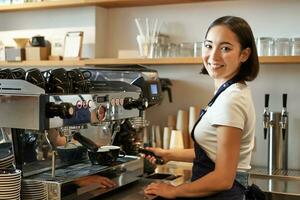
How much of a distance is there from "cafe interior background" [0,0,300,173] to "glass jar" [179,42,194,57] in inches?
4.6

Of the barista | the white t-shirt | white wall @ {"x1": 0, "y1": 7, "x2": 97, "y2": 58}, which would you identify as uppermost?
white wall @ {"x1": 0, "y1": 7, "x2": 97, "y2": 58}

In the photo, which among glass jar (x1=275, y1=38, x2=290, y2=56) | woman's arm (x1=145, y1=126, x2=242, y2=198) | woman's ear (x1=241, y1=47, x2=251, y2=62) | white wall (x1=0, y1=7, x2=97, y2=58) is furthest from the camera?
white wall (x1=0, y1=7, x2=97, y2=58)

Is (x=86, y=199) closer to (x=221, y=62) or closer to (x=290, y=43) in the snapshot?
(x=221, y=62)

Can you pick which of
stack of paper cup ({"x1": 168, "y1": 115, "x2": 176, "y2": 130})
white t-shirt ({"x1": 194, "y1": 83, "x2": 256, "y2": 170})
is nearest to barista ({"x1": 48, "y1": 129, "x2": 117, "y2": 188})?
white t-shirt ({"x1": 194, "y1": 83, "x2": 256, "y2": 170})

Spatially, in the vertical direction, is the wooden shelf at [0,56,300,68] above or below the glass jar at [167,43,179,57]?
below

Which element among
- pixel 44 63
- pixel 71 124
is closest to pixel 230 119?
pixel 71 124

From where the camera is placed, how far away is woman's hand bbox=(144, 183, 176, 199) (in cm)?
147

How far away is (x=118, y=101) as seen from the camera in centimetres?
155

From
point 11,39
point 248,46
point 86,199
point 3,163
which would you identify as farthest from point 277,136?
point 11,39

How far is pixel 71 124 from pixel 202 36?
1504mm

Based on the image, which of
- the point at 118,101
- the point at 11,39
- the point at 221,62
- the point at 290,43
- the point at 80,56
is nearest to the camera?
the point at 221,62

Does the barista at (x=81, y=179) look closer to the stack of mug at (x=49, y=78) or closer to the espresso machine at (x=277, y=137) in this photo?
the stack of mug at (x=49, y=78)

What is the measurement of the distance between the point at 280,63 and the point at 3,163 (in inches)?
62.4

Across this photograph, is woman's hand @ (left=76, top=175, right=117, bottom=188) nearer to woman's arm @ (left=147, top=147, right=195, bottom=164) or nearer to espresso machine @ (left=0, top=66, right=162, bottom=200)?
espresso machine @ (left=0, top=66, right=162, bottom=200)
